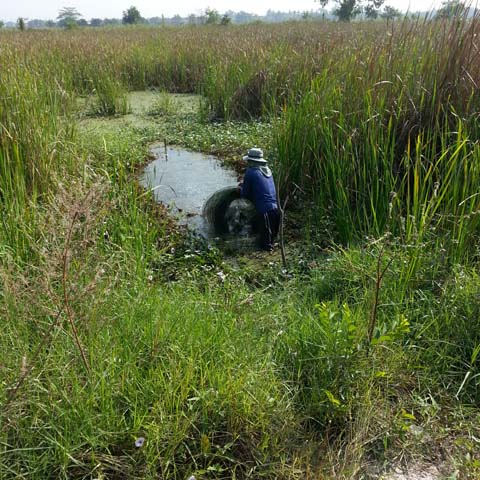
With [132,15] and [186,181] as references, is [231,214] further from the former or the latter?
[132,15]

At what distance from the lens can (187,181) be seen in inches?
152

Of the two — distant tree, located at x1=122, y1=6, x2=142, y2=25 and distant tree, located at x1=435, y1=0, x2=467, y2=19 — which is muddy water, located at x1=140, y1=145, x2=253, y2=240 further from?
distant tree, located at x1=122, y1=6, x2=142, y2=25

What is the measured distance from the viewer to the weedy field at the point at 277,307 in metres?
1.38

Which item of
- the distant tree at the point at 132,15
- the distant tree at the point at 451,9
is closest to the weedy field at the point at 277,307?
the distant tree at the point at 451,9

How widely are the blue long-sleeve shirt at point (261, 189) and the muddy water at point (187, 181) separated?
425 mm

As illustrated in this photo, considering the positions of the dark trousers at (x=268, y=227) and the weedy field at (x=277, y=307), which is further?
the dark trousers at (x=268, y=227)

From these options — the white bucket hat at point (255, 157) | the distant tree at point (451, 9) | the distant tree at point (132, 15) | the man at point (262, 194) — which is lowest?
the man at point (262, 194)

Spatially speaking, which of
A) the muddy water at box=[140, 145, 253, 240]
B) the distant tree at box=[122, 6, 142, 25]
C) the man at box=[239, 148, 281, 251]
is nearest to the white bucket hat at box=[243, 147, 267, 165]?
the man at box=[239, 148, 281, 251]

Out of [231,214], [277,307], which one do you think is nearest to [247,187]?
[231,214]

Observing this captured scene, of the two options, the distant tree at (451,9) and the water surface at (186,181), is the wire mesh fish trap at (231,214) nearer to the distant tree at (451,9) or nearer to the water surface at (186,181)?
the water surface at (186,181)

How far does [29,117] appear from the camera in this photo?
267 cm

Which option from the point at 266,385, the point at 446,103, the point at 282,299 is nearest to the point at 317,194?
the point at 446,103

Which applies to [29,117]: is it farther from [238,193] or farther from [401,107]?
[401,107]

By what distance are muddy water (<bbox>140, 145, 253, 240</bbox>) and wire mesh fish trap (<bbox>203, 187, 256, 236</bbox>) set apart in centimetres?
6
